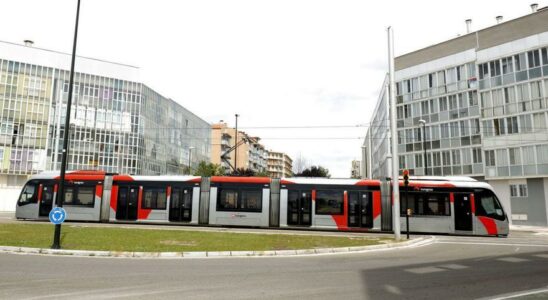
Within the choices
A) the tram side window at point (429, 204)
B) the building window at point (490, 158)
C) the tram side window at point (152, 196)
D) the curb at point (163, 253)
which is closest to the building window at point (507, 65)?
the building window at point (490, 158)

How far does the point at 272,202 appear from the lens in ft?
73.9

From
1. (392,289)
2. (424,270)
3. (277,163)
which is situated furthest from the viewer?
(277,163)

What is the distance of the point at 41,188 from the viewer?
23719 millimetres

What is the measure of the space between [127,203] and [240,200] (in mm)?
6401

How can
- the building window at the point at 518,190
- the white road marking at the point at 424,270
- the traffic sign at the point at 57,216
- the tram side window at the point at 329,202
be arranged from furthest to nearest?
the building window at the point at 518,190, the tram side window at the point at 329,202, the traffic sign at the point at 57,216, the white road marking at the point at 424,270

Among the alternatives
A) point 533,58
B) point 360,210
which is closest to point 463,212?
point 360,210

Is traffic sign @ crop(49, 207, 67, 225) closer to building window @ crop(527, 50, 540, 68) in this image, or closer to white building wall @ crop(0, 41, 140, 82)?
building window @ crop(527, 50, 540, 68)

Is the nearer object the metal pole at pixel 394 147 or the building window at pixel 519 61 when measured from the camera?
the metal pole at pixel 394 147

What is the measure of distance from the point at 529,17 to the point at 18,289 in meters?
43.2

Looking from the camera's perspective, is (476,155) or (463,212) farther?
(476,155)

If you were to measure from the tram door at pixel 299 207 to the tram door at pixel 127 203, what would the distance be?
28.2 feet

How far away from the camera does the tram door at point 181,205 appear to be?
22.8m

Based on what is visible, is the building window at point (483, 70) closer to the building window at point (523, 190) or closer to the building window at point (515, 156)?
the building window at point (515, 156)

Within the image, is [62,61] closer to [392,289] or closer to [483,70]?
[483,70]
